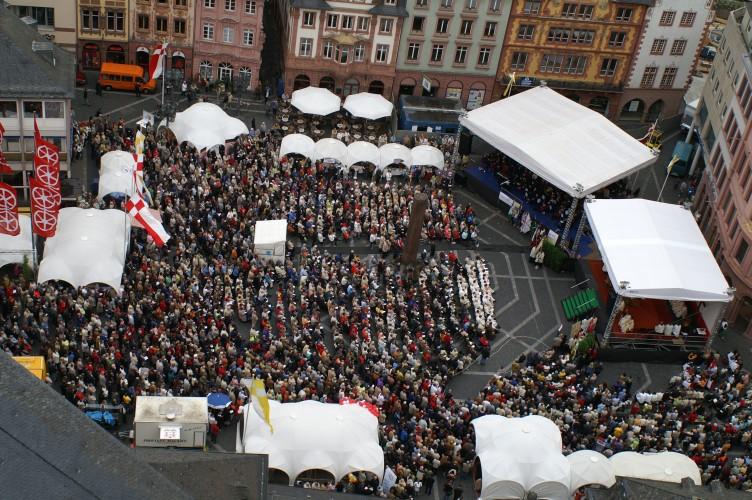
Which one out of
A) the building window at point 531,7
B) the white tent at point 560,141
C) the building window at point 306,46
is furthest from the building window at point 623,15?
the building window at point 306,46

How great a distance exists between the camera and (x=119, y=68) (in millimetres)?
105125

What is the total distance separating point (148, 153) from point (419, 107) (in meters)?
27.0

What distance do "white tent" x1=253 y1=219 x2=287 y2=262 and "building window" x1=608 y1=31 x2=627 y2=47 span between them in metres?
43.6

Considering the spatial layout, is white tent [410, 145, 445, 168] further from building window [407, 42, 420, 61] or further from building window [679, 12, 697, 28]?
building window [679, 12, 697, 28]

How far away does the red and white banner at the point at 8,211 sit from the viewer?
72.2m

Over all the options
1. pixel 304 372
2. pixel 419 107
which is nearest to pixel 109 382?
pixel 304 372

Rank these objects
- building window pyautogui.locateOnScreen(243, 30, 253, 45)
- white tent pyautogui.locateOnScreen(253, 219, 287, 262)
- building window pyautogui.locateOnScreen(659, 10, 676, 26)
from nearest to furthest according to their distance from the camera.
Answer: white tent pyautogui.locateOnScreen(253, 219, 287, 262)
building window pyautogui.locateOnScreen(243, 30, 253, 45)
building window pyautogui.locateOnScreen(659, 10, 676, 26)

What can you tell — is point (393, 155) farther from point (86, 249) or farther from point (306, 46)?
point (86, 249)

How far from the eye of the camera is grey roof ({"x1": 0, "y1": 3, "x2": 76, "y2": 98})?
83562mm

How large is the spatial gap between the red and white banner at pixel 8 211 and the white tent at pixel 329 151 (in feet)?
101

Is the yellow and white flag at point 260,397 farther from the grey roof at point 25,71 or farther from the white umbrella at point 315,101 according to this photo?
the white umbrella at point 315,101

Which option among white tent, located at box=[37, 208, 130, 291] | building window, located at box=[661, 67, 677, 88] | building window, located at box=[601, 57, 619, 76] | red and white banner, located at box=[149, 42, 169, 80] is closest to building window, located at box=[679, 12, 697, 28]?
building window, located at box=[661, 67, 677, 88]

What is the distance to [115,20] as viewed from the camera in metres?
105

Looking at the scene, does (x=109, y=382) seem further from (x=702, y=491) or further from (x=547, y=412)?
(x=702, y=491)
